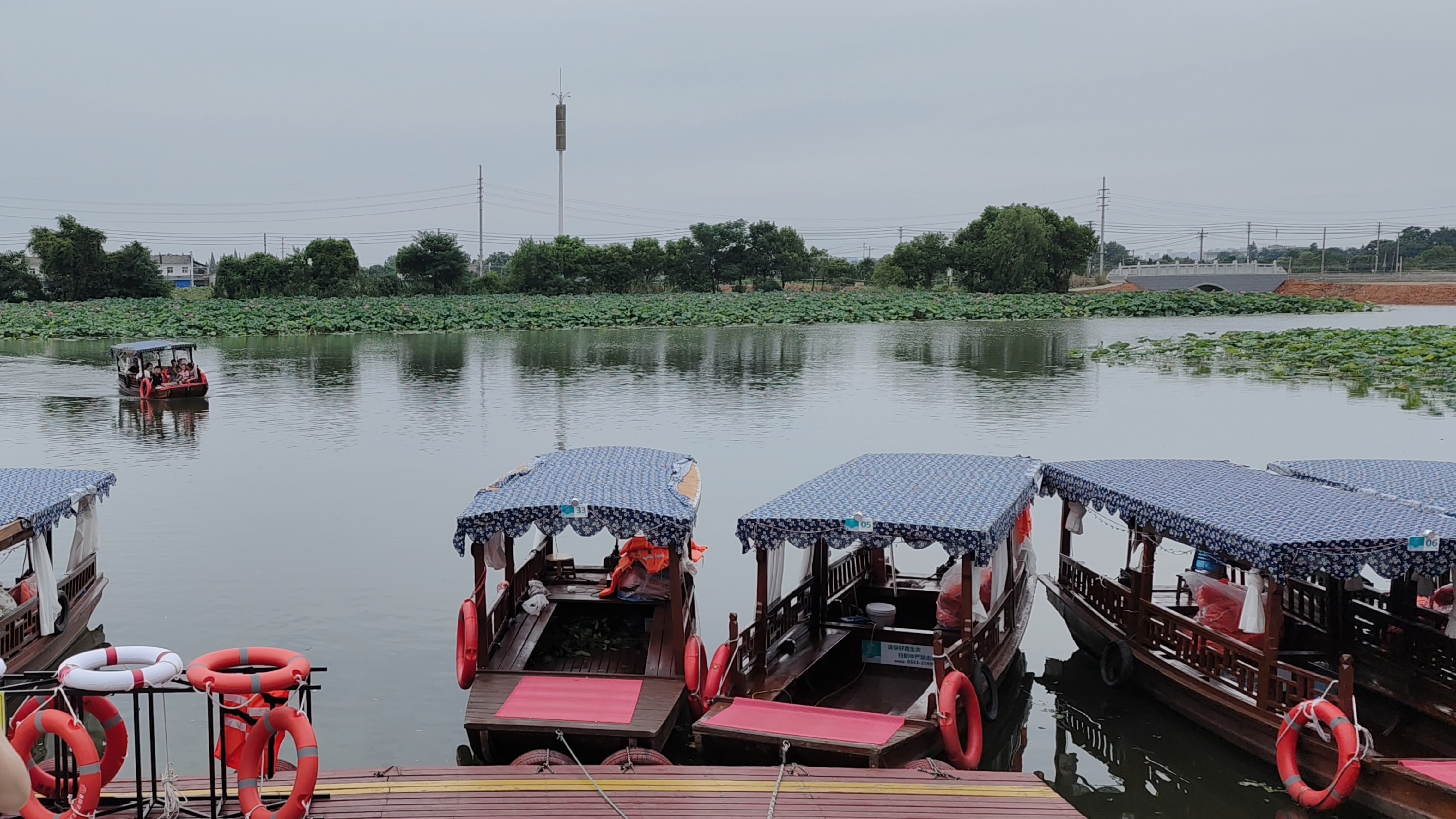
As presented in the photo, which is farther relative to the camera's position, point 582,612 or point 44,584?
point 582,612

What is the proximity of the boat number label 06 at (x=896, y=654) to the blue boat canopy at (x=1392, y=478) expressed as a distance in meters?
3.95

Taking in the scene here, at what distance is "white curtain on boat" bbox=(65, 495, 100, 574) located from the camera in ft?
34.2

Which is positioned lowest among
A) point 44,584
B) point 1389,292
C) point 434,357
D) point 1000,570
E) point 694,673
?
point 694,673

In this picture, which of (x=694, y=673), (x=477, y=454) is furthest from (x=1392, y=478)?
(x=477, y=454)

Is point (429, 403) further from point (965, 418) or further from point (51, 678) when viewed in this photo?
point (51, 678)

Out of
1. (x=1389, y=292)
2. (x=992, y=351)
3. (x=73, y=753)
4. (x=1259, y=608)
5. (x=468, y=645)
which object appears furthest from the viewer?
(x=1389, y=292)

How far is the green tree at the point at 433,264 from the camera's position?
7050 cm

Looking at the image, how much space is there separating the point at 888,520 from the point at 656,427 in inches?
602

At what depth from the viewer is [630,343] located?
47.0 meters

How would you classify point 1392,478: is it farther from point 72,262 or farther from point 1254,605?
point 72,262

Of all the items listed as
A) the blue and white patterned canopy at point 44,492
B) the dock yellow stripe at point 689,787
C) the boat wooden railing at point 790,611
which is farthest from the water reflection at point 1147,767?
the blue and white patterned canopy at point 44,492

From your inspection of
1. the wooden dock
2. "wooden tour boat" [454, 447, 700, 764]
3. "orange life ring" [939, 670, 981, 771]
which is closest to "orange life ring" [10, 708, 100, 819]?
the wooden dock

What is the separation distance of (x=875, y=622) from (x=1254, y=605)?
3.08 metres

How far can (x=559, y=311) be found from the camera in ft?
195
